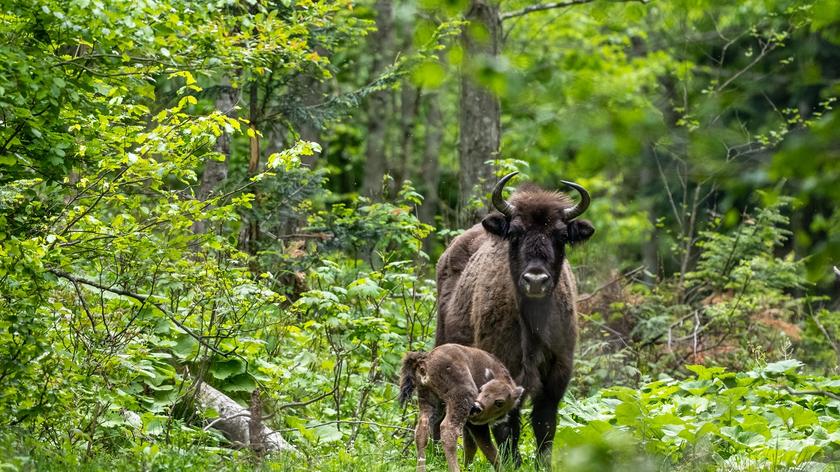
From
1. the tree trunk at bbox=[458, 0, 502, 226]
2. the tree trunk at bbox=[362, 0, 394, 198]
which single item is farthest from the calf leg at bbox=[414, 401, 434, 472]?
the tree trunk at bbox=[362, 0, 394, 198]

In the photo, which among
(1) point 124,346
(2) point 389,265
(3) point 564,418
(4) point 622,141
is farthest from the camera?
(2) point 389,265

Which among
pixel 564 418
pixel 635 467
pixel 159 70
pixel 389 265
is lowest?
pixel 564 418

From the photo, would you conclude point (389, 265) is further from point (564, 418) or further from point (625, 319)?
point (625, 319)

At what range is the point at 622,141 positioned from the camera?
3.06m

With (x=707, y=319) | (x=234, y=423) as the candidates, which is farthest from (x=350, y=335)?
(x=707, y=319)

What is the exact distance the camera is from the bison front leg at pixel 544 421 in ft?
29.7

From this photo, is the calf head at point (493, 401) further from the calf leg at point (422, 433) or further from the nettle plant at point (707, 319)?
the nettle plant at point (707, 319)

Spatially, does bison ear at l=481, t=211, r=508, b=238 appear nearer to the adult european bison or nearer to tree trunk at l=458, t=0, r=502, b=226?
the adult european bison

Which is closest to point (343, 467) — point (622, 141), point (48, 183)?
point (48, 183)

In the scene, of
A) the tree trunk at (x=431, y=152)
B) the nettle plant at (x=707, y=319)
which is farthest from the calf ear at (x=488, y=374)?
the tree trunk at (x=431, y=152)

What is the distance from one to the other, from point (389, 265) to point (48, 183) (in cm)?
430

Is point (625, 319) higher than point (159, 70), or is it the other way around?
point (159, 70)

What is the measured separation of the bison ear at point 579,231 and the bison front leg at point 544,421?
1540 mm

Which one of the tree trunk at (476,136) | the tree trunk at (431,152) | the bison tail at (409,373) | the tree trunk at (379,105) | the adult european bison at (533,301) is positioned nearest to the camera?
the bison tail at (409,373)
